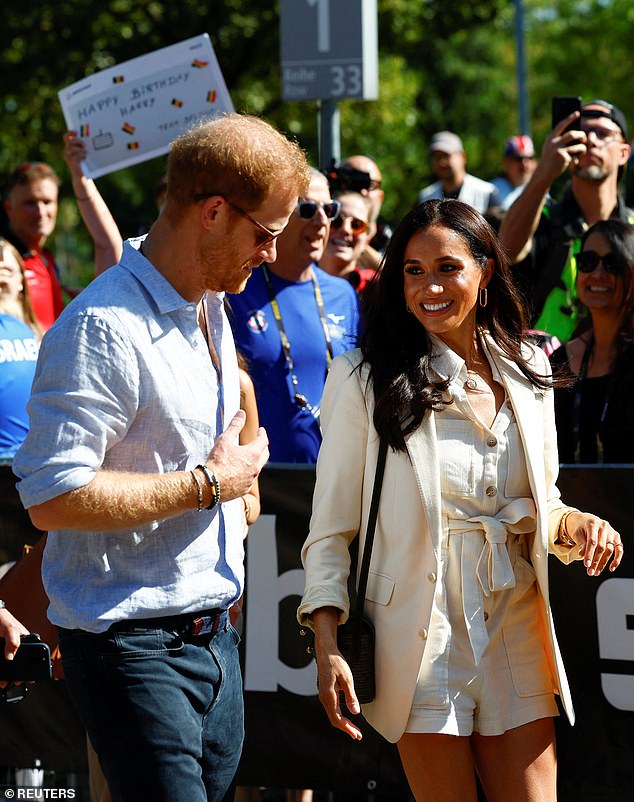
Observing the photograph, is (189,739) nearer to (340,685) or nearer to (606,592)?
(340,685)

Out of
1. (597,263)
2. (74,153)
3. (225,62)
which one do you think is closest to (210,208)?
(597,263)

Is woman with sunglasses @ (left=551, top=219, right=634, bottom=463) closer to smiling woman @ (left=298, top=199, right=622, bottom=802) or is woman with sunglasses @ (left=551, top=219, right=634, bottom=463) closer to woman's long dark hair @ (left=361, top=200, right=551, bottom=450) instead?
woman's long dark hair @ (left=361, top=200, right=551, bottom=450)

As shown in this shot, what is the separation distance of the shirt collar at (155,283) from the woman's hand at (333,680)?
38.4 inches

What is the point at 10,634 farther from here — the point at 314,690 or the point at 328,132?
the point at 328,132

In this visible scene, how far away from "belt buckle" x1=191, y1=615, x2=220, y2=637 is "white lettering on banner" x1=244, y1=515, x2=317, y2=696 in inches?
77.3

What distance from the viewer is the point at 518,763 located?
10.2 ft

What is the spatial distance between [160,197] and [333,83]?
44.5 inches

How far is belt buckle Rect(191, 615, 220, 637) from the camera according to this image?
2742 millimetres

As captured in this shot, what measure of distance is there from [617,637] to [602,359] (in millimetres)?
1208

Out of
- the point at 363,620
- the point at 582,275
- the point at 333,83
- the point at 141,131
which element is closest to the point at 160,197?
the point at 141,131

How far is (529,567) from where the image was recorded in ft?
10.7

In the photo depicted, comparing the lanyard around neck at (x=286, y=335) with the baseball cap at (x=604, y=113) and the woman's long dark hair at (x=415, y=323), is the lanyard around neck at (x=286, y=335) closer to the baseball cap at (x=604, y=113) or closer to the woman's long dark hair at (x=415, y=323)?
the woman's long dark hair at (x=415, y=323)

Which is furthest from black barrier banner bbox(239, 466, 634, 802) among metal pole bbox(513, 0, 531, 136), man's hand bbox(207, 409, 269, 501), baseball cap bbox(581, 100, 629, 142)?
Result: metal pole bbox(513, 0, 531, 136)

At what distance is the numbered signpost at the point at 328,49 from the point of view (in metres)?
6.31
